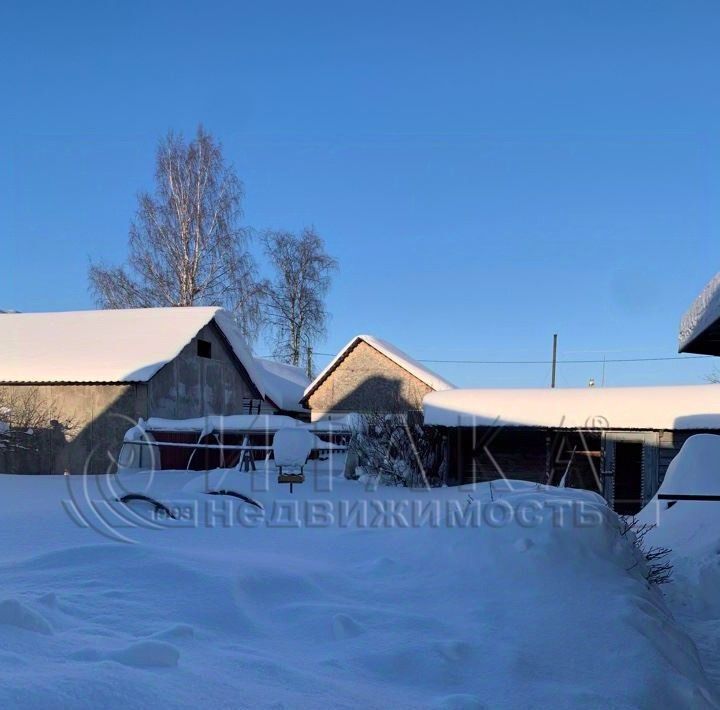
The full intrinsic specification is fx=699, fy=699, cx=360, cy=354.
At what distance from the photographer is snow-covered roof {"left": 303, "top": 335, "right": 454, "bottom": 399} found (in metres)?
24.2

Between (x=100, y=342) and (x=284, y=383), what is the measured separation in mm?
12970

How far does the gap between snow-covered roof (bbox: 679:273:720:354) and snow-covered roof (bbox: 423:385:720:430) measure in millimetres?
7700

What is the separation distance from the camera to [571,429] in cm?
1409

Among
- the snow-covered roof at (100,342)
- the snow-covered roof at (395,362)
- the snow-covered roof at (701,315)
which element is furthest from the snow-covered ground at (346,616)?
the snow-covered roof at (395,362)

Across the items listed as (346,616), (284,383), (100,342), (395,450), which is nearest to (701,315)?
(346,616)

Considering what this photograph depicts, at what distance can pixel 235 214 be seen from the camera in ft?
79.2

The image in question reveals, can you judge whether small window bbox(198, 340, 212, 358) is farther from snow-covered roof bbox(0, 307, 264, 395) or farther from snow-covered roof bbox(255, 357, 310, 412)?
snow-covered roof bbox(255, 357, 310, 412)

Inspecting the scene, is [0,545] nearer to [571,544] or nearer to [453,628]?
[453,628]

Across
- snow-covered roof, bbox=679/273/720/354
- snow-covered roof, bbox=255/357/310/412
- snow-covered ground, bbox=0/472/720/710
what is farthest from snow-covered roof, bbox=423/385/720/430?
snow-covered roof, bbox=255/357/310/412

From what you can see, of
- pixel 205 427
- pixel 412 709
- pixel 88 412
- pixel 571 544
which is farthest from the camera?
pixel 88 412

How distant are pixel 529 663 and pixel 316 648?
3.46ft

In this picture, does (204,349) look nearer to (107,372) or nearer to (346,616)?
(107,372)

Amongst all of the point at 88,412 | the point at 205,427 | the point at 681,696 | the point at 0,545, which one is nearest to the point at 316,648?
the point at 681,696

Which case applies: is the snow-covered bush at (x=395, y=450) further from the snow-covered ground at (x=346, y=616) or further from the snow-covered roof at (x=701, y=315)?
the snow-covered roof at (x=701, y=315)
